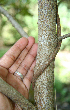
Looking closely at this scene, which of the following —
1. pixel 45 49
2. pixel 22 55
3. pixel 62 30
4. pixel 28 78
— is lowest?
pixel 62 30

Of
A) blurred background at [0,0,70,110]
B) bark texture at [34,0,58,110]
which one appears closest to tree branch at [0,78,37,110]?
bark texture at [34,0,58,110]

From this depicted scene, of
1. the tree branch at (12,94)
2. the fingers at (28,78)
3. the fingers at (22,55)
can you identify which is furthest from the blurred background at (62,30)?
the tree branch at (12,94)

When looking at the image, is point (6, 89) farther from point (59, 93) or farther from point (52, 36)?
point (59, 93)

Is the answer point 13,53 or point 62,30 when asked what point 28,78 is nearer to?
point 13,53

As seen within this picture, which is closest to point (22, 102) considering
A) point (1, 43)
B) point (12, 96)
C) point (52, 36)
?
point (12, 96)

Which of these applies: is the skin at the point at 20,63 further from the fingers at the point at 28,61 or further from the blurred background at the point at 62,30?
the blurred background at the point at 62,30

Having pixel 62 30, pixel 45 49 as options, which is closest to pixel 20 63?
pixel 45 49
